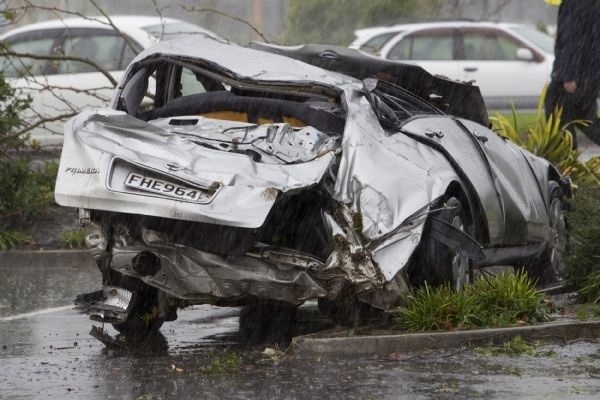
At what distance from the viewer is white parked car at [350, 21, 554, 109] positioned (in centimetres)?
2148

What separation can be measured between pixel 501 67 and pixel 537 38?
4.03 feet

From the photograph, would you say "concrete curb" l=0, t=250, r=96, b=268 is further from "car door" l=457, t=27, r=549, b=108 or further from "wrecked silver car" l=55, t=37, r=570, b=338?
"car door" l=457, t=27, r=549, b=108

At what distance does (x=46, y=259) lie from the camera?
12945 mm

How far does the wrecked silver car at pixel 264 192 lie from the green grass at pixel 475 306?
0.43 ft

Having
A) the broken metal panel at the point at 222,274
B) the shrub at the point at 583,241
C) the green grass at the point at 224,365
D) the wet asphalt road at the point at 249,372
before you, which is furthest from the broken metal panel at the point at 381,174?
the shrub at the point at 583,241

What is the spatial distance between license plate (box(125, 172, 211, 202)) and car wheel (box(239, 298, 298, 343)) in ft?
3.66

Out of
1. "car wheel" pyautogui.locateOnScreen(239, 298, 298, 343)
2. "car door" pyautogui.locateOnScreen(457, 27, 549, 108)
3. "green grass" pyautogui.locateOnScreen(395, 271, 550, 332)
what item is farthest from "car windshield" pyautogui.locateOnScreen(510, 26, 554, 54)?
"green grass" pyautogui.locateOnScreen(395, 271, 550, 332)

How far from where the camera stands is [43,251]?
13.0 meters

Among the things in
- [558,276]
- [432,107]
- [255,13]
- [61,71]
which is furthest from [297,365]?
[255,13]

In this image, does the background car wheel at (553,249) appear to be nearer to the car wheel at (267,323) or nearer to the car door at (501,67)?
the car wheel at (267,323)

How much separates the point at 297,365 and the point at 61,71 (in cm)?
1242

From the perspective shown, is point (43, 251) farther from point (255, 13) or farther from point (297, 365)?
point (255, 13)

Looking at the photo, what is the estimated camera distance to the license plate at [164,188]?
7.26 m

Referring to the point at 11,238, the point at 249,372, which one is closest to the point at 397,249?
the point at 249,372
